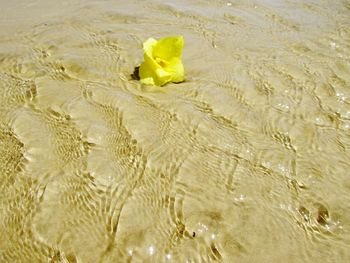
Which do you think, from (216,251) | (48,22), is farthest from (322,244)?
(48,22)

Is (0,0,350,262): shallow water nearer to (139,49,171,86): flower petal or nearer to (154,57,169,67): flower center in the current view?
(139,49,171,86): flower petal

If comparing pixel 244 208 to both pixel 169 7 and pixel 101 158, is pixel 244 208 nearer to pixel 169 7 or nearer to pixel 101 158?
pixel 101 158

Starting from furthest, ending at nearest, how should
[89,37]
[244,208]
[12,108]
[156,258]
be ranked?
1. [89,37]
2. [12,108]
3. [244,208]
4. [156,258]

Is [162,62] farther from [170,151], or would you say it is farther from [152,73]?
[170,151]

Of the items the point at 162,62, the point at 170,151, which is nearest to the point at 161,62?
the point at 162,62

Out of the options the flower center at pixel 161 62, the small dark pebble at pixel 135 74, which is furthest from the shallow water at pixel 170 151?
the flower center at pixel 161 62

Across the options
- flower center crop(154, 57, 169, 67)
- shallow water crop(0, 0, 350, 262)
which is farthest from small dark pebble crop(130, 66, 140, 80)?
flower center crop(154, 57, 169, 67)
